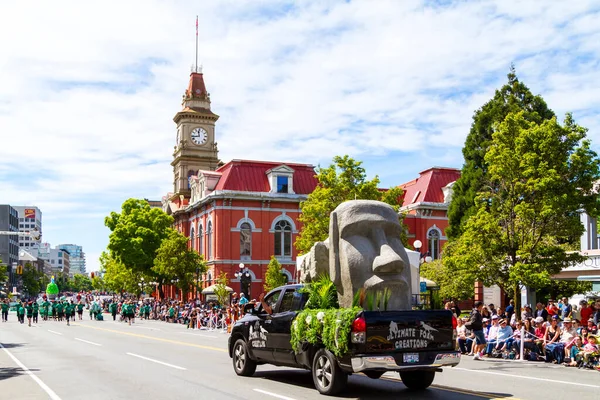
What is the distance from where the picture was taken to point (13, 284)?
151 m

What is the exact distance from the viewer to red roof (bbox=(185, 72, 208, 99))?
87750mm

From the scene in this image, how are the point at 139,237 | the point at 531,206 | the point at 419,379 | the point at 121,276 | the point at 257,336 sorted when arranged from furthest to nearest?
the point at 121,276
the point at 139,237
the point at 531,206
the point at 257,336
the point at 419,379

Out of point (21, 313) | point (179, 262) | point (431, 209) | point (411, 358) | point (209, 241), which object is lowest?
point (21, 313)

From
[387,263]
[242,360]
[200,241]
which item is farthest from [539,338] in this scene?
[200,241]

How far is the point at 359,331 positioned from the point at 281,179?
52.6m

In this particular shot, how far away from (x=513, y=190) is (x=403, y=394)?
15.0 metres

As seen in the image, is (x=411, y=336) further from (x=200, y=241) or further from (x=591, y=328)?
(x=200, y=241)

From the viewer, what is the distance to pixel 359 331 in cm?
1107

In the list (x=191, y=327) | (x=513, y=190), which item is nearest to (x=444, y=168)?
(x=191, y=327)

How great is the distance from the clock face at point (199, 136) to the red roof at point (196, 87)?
4.45 m

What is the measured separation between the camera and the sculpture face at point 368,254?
12.3 metres

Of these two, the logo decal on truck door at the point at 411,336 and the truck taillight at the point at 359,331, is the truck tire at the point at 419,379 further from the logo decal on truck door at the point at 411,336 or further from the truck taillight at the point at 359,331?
the truck taillight at the point at 359,331

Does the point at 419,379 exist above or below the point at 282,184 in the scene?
below

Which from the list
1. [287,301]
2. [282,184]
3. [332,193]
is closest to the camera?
[287,301]
